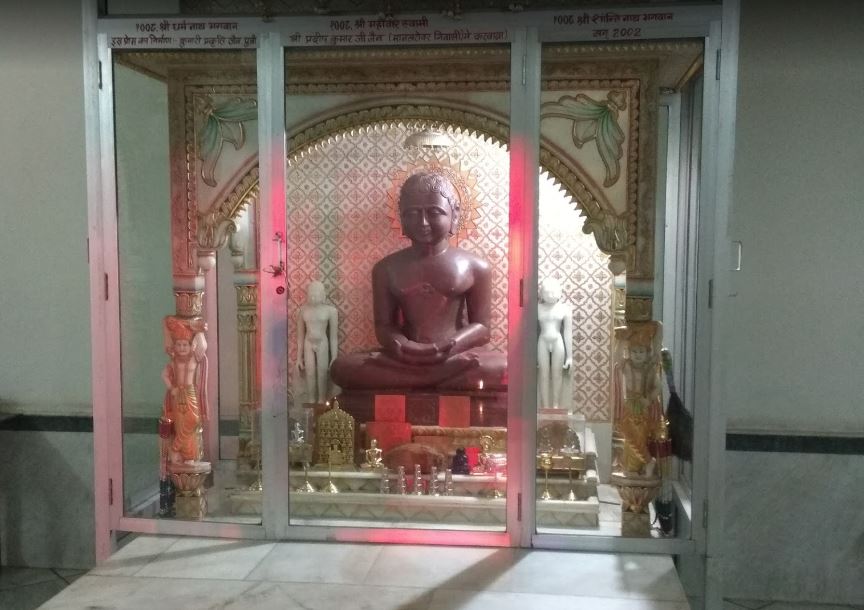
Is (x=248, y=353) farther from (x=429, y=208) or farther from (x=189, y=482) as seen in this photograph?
(x=429, y=208)

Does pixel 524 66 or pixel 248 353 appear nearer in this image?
pixel 524 66

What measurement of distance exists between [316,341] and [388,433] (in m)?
0.46

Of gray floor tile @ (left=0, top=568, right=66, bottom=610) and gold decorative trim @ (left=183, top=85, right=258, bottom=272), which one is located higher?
gold decorative trim @ (left=183, top=85, right=258, bottom=272)

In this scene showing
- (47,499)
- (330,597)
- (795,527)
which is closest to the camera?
(330,597)

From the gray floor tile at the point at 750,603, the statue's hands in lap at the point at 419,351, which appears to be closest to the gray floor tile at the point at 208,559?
the statue's hands in lap at the point at 419,351

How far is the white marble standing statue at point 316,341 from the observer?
3.40 meters

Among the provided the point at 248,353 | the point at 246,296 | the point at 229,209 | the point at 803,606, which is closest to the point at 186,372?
the point at 248,353

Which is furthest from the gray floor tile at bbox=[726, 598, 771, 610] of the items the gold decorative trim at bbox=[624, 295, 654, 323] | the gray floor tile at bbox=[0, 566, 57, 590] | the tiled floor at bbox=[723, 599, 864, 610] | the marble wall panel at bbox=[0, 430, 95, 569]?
the gray floor tile at bbox=[0, 566, 57, 590]

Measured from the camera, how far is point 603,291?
332 cm

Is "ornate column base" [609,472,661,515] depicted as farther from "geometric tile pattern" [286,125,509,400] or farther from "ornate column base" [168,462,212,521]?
"ornate column base" [168,462,212,521]

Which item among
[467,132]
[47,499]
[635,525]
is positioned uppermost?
[467,132]

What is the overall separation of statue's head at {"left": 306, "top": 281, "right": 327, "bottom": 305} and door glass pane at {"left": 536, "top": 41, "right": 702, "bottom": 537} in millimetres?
837

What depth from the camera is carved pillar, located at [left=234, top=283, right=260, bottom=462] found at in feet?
11.4

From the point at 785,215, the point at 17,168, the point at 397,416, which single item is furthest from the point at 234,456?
the point at 785,215
